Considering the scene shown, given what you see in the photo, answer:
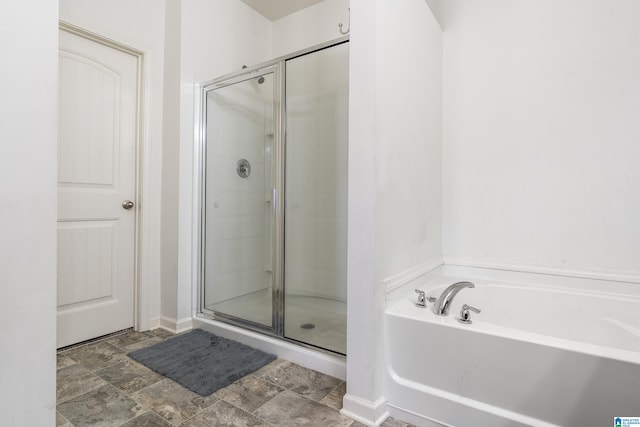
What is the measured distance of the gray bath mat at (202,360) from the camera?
1.71 meters

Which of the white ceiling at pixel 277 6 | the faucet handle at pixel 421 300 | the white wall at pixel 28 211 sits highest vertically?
the white ceiling at pixel 277 6

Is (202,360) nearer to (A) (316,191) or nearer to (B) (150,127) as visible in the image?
(A) (316,191)

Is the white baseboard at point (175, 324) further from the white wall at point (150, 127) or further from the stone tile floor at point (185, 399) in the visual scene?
the stone tile floor at point (185, 399)

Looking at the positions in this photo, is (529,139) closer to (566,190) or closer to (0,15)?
(566,190)

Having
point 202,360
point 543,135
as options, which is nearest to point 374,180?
point 543,135

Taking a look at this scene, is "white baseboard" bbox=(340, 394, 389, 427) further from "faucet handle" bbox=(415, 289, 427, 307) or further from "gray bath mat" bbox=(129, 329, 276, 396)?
"gray bath mat" bbox=(129, 329, 276, 396)

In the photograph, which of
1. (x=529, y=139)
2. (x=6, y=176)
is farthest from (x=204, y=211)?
(x=529, y=139)

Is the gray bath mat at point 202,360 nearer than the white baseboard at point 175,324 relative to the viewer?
Yes

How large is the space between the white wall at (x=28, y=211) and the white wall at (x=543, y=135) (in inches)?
81.8

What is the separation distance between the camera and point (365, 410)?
4.60ft

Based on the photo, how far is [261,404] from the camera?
1.52 m

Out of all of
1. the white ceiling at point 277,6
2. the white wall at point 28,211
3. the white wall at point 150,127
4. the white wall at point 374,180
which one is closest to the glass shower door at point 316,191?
the white wall at point 374,180

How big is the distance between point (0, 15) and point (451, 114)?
2180 mm

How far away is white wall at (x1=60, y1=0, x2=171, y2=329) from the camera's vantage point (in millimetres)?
2309
